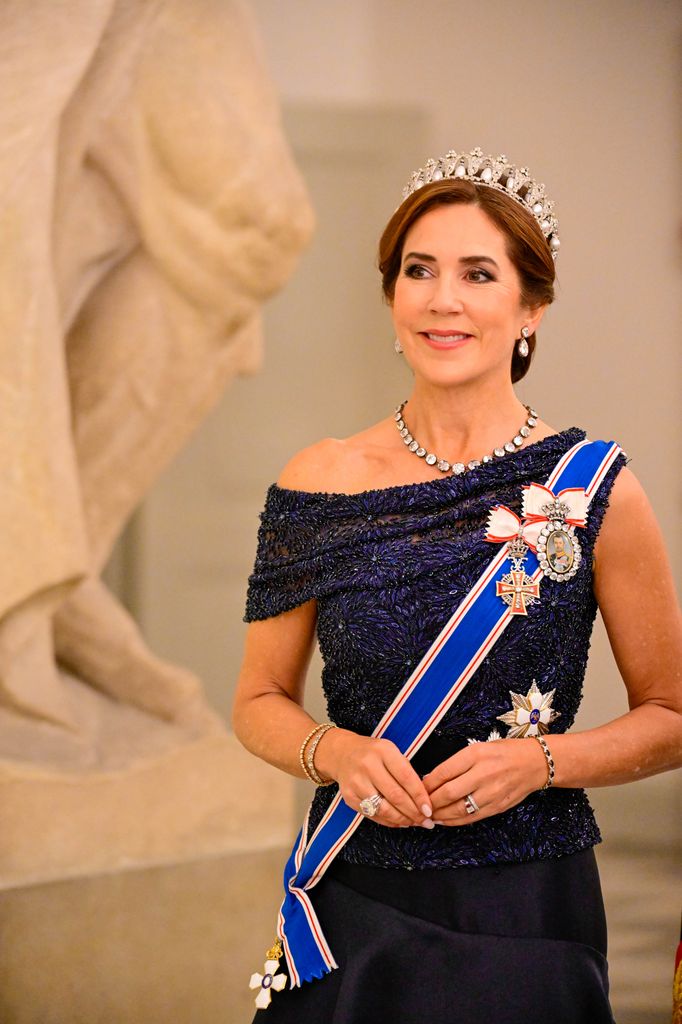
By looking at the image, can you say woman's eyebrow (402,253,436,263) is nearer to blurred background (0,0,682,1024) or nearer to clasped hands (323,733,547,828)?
clasped hands (323,733,547,828)

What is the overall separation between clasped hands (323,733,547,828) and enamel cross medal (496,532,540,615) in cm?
17

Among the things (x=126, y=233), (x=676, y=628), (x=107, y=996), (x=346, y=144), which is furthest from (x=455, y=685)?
(x=346, y=144)

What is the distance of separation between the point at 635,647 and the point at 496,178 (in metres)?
0.64

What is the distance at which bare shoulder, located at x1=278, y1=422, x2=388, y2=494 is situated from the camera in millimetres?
1629

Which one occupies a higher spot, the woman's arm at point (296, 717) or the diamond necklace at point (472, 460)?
the diamond necklace at point (472, 460)

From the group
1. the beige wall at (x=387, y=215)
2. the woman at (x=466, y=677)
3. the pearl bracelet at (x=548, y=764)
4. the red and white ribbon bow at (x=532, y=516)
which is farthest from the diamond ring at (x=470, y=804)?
the beige wall at (x=387, y=215)

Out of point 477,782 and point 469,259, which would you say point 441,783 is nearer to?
point 477,782

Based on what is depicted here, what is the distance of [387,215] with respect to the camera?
14.6 ft

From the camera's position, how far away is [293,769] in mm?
1550

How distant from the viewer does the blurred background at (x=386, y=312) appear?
13.8 ft

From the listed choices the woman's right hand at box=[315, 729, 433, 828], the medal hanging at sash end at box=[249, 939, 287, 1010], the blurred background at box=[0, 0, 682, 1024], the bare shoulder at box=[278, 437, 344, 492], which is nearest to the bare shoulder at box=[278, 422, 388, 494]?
the bare shoulder at box=[278, 437, 344, 492]

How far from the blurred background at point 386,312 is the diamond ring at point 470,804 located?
2615mm

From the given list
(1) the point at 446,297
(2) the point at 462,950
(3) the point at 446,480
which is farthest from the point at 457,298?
(2) the point at 462,950

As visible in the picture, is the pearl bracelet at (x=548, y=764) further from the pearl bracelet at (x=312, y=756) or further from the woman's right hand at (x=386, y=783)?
the pearl bracelet at (x=312, y=756)
